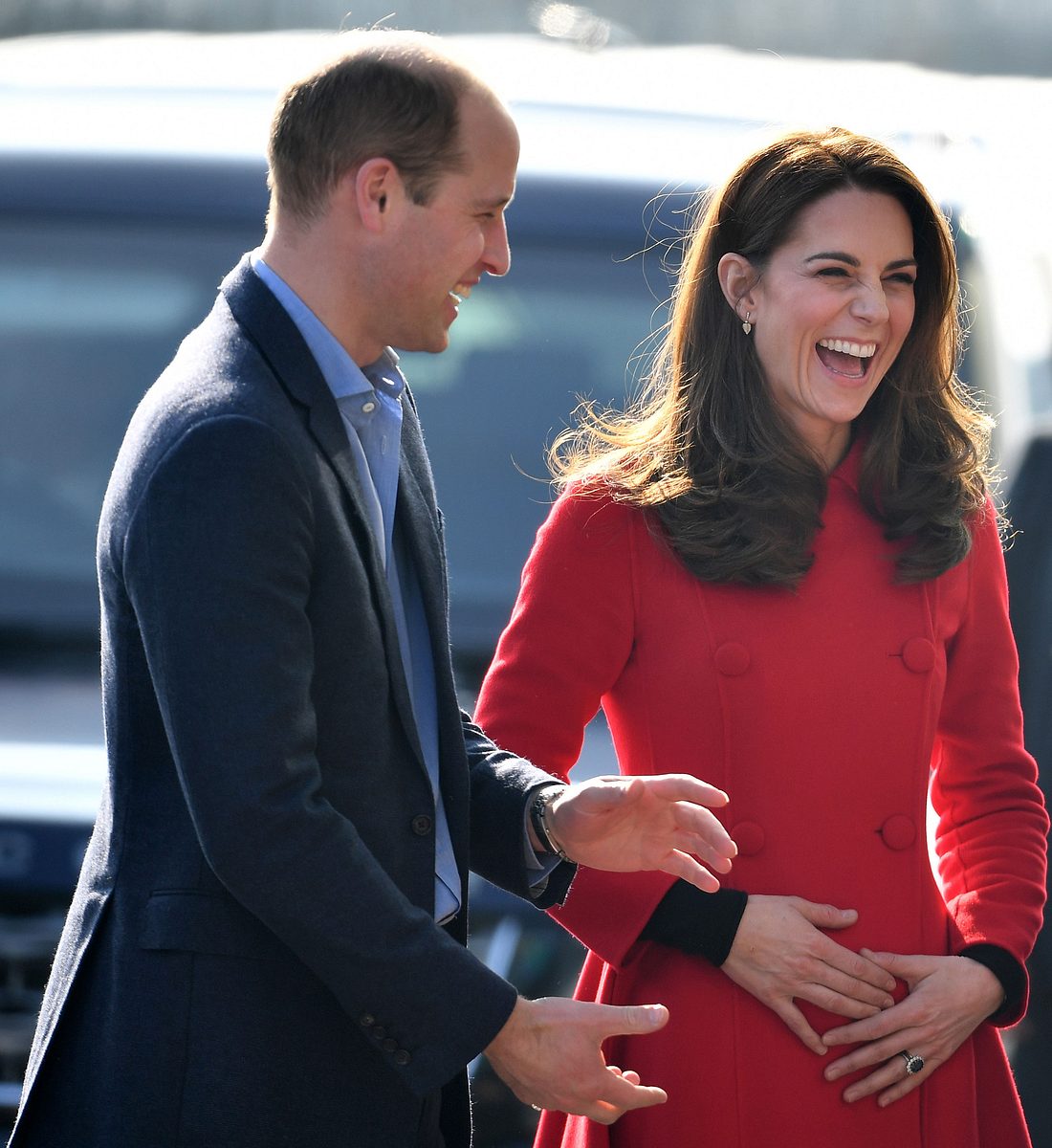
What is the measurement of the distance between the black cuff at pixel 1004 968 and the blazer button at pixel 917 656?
0.37 m

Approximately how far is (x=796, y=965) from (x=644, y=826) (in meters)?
0.33

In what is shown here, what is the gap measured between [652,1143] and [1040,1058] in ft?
2.35

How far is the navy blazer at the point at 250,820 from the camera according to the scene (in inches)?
73.9

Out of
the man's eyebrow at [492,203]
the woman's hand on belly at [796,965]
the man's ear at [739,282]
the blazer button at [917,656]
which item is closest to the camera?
the man's eyebrow at [492,203]

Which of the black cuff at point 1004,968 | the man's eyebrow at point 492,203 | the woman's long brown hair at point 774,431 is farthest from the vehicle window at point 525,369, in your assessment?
the man's eyebrow at point 492,203

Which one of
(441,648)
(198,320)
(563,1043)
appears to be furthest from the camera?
(198,320)

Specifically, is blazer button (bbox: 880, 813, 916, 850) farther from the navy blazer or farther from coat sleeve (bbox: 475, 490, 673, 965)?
the navy blazer

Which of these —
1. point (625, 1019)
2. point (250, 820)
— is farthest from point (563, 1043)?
point (250, 820)

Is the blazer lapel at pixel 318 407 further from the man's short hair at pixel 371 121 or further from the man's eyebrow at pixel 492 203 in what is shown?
the man's eyebrow at pixel 492 203

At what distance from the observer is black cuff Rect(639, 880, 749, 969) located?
94.0 inches

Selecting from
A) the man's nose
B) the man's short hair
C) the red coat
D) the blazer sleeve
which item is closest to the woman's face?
the red coat

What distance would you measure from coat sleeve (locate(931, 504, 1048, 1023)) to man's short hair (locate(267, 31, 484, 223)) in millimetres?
1038

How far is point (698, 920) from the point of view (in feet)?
7.87

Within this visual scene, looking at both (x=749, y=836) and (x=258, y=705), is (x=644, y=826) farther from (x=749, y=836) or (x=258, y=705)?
(x=258, y=705)
